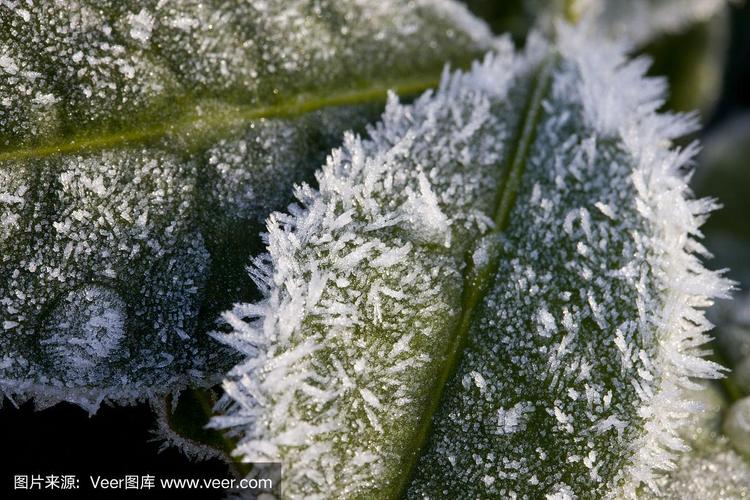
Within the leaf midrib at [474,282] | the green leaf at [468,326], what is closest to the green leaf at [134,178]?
the green leaf at [468,326]

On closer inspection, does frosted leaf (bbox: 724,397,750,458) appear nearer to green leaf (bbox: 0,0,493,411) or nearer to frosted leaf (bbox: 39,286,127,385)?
green leaf (bbox: 0,0,493,411)

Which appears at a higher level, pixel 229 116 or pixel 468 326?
pixel 229 116

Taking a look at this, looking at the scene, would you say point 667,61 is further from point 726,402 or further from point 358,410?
point 358,410

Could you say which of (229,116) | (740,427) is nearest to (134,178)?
(229,116)

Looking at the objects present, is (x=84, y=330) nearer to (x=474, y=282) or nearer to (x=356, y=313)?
(x=356, y=313)

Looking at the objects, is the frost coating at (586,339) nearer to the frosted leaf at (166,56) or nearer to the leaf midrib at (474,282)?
the leaf midrib at (474,282)
